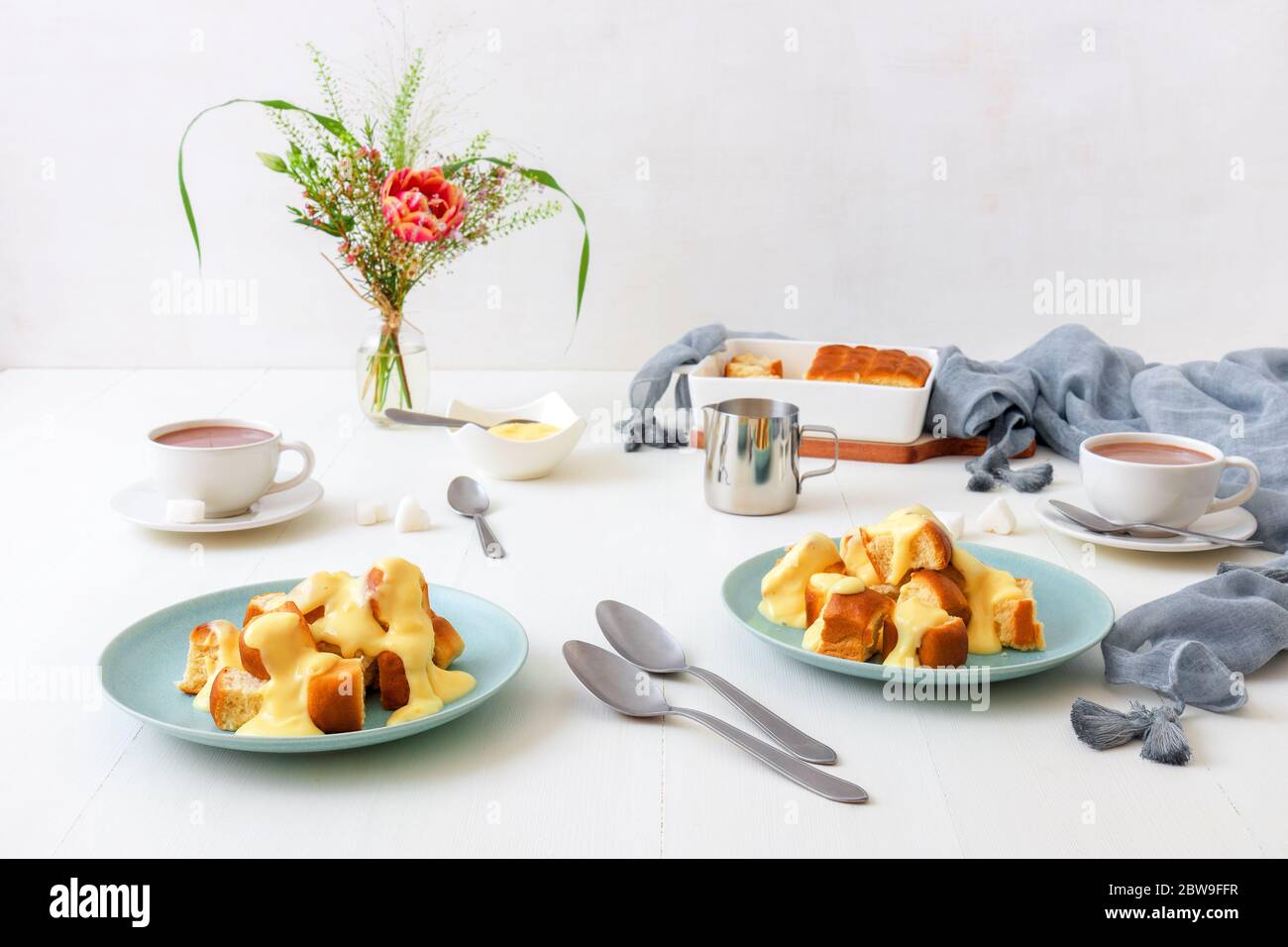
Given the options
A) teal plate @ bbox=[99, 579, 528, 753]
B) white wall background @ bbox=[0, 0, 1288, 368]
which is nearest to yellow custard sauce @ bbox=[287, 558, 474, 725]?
teal plate @ bbox=[99, 579, 528, 753]

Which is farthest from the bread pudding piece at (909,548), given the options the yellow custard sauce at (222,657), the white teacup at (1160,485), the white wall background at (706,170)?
the white wall background at (706,170)

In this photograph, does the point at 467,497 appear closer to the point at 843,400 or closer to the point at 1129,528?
the point at 843,400

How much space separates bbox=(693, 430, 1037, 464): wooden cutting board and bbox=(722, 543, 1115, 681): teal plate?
0.53 metres

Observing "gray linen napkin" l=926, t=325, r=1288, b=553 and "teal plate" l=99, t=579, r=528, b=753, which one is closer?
"teal plate" l=99, t=579, r=528, b=753

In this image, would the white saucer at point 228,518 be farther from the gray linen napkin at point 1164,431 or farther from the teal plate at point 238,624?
the gray linen napkin at point 1164,431

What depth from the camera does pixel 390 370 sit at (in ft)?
6.23

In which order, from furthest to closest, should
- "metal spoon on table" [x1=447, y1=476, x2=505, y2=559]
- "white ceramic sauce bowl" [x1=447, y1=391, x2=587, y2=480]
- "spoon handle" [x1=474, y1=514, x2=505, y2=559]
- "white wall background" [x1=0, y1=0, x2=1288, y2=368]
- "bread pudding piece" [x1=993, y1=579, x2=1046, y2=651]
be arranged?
"white wall background" [x1=0, y1=0, x2=1288, y2=368]
"white ceramic sauce bowl" [x1=447, y1=391, x2=587, y2=480]
"metal spoon on table" [x1=447, y1=476, x2=505, y2=559]
"spoon handle" [x1=474, y1=514, x2=505, y2=559]
"bread pudding piece" [x1=993, y1=579, x2=1046, y2=651]

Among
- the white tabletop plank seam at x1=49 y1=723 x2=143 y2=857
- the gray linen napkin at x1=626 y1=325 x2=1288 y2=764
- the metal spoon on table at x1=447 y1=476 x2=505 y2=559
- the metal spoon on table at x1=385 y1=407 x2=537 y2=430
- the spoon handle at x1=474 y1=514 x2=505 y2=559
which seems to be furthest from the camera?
the metal spoon on table at x1=385 y1=407 x2=537 y2=430

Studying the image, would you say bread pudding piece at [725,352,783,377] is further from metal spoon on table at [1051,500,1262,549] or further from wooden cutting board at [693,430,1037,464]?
metal spoon on table at [1051,500,1262,549]

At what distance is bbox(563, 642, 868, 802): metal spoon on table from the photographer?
84 cm

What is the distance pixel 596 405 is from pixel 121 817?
139 centimetres

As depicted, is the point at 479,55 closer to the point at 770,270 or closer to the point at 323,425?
the point at 770,270

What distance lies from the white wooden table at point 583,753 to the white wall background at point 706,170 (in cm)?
110

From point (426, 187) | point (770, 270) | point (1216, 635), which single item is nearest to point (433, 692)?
point (1216, 635)
